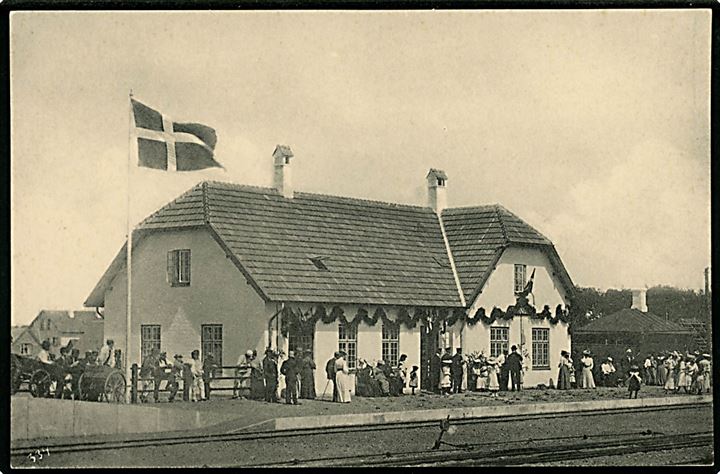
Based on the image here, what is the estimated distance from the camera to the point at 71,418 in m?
13.6

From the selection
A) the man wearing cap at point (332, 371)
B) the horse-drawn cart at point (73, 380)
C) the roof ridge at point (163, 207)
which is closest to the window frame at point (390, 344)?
the man wearing cap at point (332, 371)

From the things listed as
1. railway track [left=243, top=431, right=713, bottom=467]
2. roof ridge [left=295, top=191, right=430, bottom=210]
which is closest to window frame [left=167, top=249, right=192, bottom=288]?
roof ridge [left=295, top=191, right=430, bottom=210]

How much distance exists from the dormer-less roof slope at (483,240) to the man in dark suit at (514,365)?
1.00 meters

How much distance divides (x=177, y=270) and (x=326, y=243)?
2.73 m

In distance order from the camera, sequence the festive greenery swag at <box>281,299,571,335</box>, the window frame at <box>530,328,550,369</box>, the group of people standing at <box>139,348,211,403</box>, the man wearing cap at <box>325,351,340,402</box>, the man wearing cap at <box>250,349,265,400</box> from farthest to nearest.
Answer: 1. the window frame at <box>530,328,550,369</box>
2. the festive greenery swag at <box>281,299,571,335</box>
3. the man wearing cap at <box>325,351,340,402</box>
4. the man wearing cap at <box>250,349,265,400</box>
5. the group of people standing at <box>139,348,211,403</box>

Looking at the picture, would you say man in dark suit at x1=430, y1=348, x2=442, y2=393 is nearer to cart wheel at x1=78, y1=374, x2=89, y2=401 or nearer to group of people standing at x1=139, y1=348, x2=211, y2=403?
group of people standing at x1=139, y1=348, x2=211, y2=403

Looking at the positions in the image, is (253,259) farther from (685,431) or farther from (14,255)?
(685,431)

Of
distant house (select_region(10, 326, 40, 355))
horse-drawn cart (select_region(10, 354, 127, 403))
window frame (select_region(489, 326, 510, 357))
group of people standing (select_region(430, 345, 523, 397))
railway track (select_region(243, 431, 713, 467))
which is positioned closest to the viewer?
distant house (select_region(10, 326, 40, 355))

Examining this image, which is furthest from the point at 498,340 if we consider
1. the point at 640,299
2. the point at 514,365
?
the point at 640,299

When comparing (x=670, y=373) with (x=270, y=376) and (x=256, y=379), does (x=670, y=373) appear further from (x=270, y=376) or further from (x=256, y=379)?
(x=256, y=379)

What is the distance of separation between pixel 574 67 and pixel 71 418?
7.05 meters

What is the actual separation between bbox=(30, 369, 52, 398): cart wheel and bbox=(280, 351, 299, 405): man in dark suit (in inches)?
137

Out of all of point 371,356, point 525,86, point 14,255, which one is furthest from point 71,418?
point 525,86

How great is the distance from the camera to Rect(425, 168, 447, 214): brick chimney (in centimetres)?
1508
